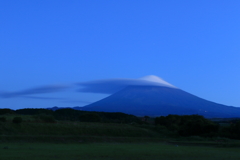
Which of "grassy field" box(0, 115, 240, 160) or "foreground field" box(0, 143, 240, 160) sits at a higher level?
"grassy field" box(0, 115, 240, 160)

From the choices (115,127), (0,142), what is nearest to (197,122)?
(115,127)

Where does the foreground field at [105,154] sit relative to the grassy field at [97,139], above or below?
below

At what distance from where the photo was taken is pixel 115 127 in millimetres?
43719

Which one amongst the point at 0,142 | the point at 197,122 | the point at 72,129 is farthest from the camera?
the point at 197,122

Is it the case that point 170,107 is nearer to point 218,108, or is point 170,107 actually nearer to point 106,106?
point 106,106

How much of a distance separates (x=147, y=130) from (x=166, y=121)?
16.5 m

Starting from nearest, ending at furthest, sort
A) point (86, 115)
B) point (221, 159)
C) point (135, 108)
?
point (221, 159) < point (86, 115) < point (135, 108)

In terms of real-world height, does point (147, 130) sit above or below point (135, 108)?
below

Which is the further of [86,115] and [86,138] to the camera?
[86,115]

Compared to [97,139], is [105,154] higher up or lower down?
lower down

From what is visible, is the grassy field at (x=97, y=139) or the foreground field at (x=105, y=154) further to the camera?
the grassy field at (x=97, y=139)

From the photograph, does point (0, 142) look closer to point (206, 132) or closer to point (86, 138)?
point (86, 138)

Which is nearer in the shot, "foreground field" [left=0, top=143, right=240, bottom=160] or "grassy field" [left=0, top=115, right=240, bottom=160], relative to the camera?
"foreground field" [left=0, top=143, right=240, bottom=160]

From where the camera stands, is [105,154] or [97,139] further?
[97,139]
